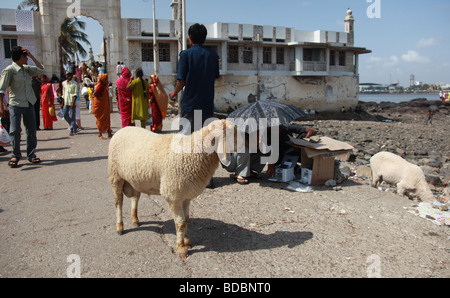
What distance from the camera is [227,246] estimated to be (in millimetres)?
3240

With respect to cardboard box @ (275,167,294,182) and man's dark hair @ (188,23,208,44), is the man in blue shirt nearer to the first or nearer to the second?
man's dark hair @ (188,23,208,44)

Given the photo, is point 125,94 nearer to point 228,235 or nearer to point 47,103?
point 47,103

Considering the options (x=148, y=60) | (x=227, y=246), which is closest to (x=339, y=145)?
(x=227, y=246)

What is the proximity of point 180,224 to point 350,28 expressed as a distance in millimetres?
33764

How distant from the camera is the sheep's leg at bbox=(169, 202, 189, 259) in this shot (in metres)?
3.00

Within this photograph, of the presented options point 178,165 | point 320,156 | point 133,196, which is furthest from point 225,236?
point 320,156

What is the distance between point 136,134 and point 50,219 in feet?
5.16

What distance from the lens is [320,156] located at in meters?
4.98

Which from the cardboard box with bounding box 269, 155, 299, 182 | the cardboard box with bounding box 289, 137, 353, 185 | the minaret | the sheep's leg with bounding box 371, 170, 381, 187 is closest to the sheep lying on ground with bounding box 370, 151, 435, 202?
the sheep's leg with bounding box 371, 170, 381, 187

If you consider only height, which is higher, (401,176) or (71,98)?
(71,98)

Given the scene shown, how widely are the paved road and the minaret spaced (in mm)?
30218

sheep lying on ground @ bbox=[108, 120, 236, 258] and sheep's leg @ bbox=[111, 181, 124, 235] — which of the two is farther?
sheep's leg @ bbox=[111, 181, 124, 235]

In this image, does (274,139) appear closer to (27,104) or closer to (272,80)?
(27,104)

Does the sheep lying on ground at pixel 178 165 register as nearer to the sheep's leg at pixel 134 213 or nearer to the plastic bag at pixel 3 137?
the sheep's leg at pixel 134 213
